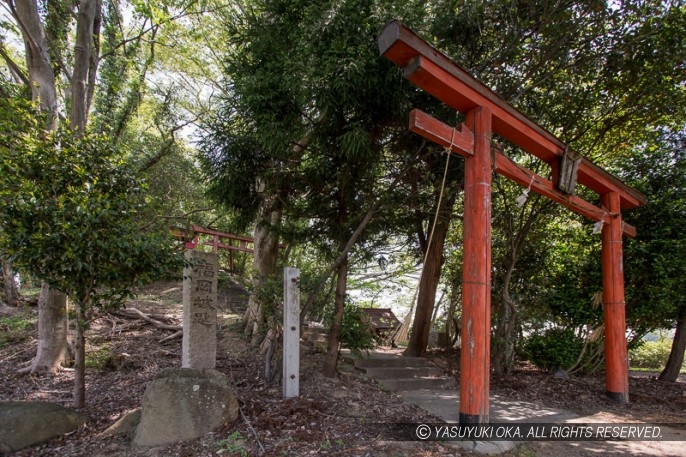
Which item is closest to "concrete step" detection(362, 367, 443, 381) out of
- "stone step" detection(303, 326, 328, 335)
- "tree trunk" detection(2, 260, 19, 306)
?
"stone step" detection(303, 326, 328, 335)

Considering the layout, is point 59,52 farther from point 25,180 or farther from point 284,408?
point 284,408

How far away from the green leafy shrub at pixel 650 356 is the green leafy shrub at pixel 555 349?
6241 mm

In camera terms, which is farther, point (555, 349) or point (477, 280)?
point (555, 349)

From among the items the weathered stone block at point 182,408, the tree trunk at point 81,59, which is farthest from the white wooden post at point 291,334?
the tree trunk at point 81,59

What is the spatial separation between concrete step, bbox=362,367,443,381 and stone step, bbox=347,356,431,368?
116mm

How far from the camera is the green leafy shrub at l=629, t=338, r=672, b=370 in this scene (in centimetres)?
1149

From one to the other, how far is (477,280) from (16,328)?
938 centimetres

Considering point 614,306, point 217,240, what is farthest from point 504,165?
point 217,240

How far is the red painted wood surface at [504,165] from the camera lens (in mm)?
3611

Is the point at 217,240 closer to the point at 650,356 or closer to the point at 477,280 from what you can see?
the point at 477,280

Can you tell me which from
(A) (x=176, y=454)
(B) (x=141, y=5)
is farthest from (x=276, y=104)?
(A) (x=176, y=454)

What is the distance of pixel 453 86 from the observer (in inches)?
154

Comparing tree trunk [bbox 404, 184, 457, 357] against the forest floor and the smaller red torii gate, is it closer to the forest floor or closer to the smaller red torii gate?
the forest floor

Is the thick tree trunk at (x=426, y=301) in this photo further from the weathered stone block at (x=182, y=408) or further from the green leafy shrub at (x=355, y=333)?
the weathered stone block at (x=182, y=408)
